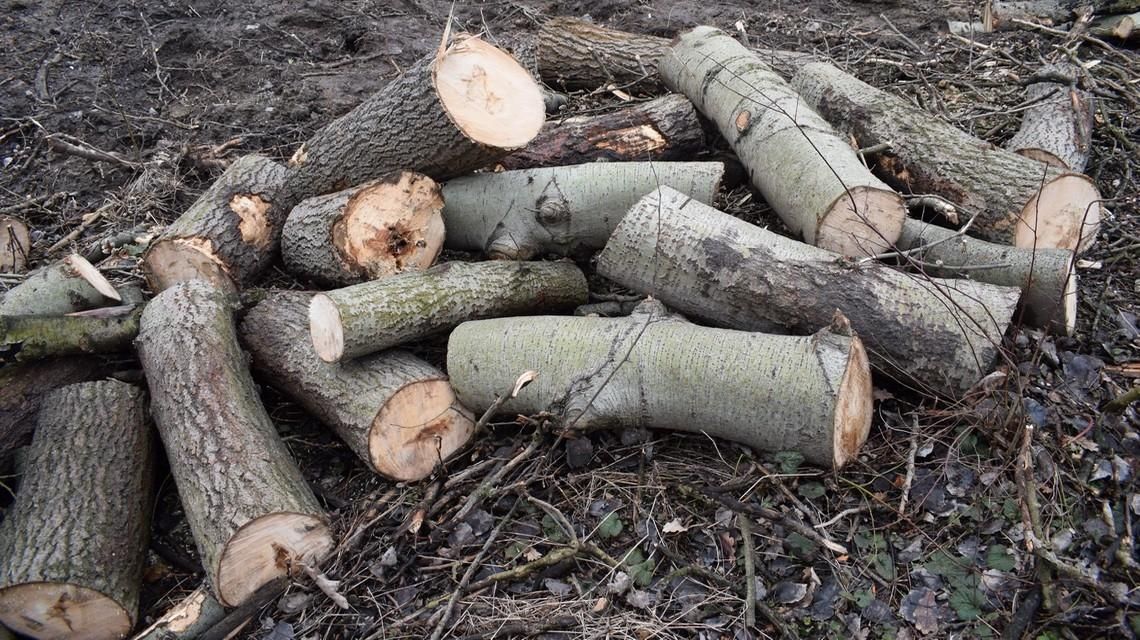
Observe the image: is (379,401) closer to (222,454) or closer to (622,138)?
(222,454)

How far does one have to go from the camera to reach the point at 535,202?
382 cm

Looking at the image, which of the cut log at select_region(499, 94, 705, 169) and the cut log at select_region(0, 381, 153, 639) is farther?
the cut log at select_region(499, 94, 705, 169)

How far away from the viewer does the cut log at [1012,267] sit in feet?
10.2

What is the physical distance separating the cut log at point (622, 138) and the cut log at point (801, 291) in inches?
41.9

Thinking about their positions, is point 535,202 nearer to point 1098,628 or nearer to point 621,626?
point 621,626

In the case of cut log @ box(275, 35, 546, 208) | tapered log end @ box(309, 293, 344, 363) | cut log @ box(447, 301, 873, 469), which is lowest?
cut log @ box(447, 301, 873, 469)

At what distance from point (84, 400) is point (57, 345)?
11.8 inches

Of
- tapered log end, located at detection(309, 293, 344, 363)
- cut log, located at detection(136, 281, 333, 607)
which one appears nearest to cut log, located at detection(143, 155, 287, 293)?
cut log, located at detection(136, 281, 333, 607)

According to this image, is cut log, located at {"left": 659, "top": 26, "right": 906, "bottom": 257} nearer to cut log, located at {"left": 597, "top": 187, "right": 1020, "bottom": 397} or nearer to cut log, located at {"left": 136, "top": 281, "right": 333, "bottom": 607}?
cut log, located at {"left": 597, "top": 187, "right": 1020, "bottom": 397}

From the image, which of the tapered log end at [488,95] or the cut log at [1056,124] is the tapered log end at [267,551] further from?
the cut log at [1056,124]

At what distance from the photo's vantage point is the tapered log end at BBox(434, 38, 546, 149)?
3617 mm

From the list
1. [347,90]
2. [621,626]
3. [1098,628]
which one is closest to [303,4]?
[347,90]

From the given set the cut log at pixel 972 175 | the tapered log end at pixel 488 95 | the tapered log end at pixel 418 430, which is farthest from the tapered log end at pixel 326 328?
the cut log at pixel 972 175

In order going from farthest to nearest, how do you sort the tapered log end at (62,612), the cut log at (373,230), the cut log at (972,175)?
the cut log at (373,230) < the cut log at (972,175) < the tapered log end at (62,612)
